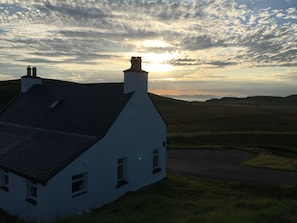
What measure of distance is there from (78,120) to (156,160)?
6.13 meters

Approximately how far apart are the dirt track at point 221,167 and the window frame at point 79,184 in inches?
482

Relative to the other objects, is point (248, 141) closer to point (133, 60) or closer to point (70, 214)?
point (133, 60)

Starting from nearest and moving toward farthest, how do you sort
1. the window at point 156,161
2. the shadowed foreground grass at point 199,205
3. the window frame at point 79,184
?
the shadowed foreground grass at point 199,205
the window frame at point 79,184
the window at point 156,161

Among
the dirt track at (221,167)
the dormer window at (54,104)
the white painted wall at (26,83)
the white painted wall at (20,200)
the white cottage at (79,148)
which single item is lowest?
the dirt track at (221,167)

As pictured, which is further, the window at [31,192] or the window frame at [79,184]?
the window frame at [79,184]

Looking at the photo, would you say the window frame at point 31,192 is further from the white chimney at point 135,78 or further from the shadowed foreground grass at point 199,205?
the white chimney at point 135,78

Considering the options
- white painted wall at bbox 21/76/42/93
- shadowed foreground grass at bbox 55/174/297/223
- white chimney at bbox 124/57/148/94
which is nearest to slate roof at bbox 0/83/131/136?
white chimney at bbox 124/57/148/94

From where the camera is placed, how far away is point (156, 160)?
68.6 feet

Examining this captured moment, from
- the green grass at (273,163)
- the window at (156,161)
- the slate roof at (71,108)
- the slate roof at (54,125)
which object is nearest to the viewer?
the slate roof at (54,125)

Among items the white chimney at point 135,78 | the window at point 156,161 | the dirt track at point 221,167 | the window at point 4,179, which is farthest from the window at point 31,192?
the dirt track at point 221,167

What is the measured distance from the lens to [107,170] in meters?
16.3

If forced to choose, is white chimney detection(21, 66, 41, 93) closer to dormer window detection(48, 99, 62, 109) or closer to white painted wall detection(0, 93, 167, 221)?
dormer window detection(48, 99, 62, 109)

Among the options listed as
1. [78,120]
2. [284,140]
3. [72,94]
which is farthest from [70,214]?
[284,140]

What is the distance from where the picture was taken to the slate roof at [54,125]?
1480 centimetres
